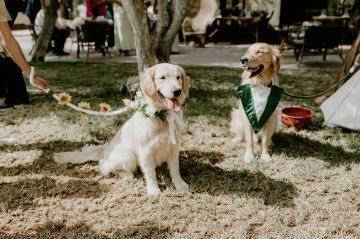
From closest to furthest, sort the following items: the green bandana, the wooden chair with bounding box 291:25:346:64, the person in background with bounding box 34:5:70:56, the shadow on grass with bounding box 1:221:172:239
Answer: the shadow on grass with bounding box 1:221:172:239 → the green bandana → the wooden chair with bounding box 291:25:346:64 → the person in background with bounding box 34:5:70:56

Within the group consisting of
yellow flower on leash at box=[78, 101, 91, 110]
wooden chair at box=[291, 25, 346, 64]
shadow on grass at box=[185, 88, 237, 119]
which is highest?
wooden chair at box=[291, 25, 346, 64]

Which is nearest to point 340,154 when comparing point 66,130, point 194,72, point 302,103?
point 302,103

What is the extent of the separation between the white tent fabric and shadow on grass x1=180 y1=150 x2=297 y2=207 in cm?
183

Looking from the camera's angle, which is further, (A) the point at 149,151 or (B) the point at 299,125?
(B) the point at 299,125

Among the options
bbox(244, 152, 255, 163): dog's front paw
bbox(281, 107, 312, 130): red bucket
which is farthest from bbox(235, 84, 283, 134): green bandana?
bbox(281, 107, 312, 130): red bucket

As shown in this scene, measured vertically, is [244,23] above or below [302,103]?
above

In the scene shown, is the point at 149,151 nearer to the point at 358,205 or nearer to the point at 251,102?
the point at 251,102

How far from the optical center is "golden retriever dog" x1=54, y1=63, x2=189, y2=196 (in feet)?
10.9

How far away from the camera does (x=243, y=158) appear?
4.36 m

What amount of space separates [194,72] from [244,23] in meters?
5.53

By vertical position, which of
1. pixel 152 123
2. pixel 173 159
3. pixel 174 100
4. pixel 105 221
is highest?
pixel 174 100

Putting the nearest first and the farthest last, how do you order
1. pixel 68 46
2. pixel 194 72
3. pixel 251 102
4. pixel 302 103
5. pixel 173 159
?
pixel 173 159, pixel 251 102, pixel 302 103, pixel 194 72, pixel 68 46

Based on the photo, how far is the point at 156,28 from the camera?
623 cm

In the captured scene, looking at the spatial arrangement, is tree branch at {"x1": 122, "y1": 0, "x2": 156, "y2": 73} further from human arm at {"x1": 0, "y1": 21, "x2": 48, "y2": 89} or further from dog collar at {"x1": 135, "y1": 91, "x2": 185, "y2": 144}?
dog collar at {"x1": 135, "y1": 91, "x2": 185, "y2": 144}
